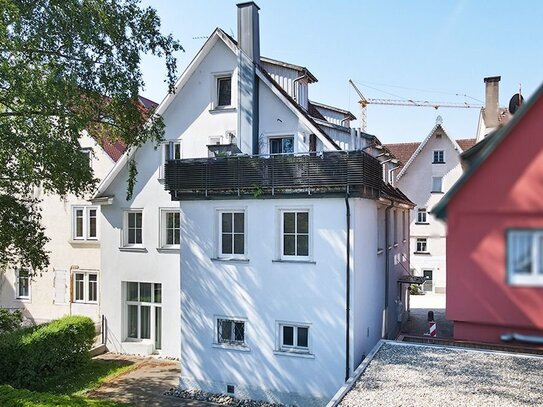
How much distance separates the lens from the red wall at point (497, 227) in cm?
83

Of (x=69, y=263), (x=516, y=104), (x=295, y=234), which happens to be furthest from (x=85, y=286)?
(x=516, y=104)

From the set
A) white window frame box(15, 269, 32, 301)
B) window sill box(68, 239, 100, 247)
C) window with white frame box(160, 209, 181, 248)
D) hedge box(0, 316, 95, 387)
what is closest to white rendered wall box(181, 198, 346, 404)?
window with white frame box(160, 209, 181, 248)

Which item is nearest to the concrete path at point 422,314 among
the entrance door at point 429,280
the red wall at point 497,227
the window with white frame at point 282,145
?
the entrance door at point 429,280

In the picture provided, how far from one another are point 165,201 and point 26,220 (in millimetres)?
7713

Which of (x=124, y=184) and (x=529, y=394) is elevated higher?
(x=124, y=184)

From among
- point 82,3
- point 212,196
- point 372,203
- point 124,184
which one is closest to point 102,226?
point 124,184

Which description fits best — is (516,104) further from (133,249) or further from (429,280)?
(429,280)

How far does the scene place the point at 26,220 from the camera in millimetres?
23266

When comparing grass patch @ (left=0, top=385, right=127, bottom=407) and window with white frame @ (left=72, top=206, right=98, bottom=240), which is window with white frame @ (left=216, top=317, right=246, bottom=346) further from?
window with white frame @ (left=72, top=206, right=98, bottom=240)

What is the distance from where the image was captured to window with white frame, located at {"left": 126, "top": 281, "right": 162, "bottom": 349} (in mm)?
27891

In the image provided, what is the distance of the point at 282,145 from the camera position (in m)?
24.0

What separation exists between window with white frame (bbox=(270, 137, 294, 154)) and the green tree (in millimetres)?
5921

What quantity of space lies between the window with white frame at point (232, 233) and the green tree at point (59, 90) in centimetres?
583

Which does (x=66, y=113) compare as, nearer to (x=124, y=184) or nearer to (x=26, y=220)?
(x=26, y=220)
